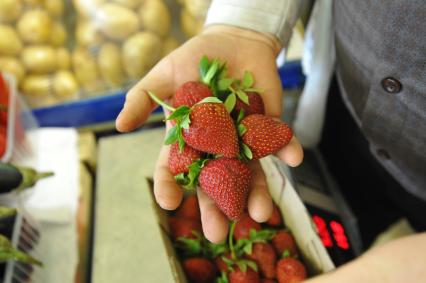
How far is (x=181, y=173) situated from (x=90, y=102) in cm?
72

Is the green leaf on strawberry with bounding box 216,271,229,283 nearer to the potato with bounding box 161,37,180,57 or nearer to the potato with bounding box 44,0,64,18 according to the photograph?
the potato with bounding box 161,37,180,57

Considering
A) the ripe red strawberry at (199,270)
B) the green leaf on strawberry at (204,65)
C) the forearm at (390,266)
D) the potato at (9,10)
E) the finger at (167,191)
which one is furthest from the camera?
the potato at (9,10)

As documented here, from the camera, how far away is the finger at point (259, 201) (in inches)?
23.5

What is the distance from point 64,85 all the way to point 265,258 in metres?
0.84

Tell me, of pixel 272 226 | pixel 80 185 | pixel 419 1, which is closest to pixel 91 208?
pixel 80 185

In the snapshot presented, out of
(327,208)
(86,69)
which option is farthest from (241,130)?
(86,69)

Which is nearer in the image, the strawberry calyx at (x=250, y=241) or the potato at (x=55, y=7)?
the strawberry calyx at (x=250, y=241)

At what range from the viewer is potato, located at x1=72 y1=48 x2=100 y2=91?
1.27 m

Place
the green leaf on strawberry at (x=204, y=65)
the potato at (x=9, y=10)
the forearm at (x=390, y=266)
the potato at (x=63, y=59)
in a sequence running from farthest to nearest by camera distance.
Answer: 1. the potato at (x=63, y=59)
2. the potato at (x=9, y=10)
3. the green leaf on strawberry at (x=204, y=65)
4. the forearm at (x=390, y=266)

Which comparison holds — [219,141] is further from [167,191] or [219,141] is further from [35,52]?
[35,52]

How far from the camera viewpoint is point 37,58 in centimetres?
121

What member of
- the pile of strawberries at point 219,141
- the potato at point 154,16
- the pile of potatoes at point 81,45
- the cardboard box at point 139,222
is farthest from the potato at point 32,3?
the pile of strawberries at point 219,141

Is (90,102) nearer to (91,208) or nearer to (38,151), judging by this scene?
(38,151)

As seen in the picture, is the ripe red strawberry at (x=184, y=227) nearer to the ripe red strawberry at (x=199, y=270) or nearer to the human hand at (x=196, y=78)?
the ripe red strawberry at (x=199, y=270)
